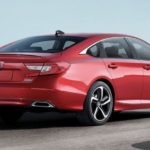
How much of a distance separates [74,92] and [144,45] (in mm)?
2128

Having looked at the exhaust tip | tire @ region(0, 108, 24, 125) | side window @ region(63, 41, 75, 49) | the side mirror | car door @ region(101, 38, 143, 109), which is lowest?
tire @ region(0, 108, 24, 125)

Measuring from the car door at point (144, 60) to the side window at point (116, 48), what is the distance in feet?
0.58

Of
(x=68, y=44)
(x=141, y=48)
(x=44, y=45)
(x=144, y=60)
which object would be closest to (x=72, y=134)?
(x=68, y=44)

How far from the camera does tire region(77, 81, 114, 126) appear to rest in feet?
29.6

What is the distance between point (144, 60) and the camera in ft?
33.8

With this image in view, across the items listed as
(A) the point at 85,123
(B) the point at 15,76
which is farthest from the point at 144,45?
(B) the point at 15,76

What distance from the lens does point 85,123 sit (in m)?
9.18

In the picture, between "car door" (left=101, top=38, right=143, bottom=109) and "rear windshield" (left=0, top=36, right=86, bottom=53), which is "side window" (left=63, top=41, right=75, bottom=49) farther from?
"car door" (left=101, top=38, right=143, bottom=109)

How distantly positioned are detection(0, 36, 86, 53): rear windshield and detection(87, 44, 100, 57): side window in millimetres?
216

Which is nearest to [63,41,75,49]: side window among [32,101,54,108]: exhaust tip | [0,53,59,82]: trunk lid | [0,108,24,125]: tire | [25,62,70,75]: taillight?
[0,53,59,82]: trunk lid

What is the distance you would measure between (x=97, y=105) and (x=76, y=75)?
685 mm

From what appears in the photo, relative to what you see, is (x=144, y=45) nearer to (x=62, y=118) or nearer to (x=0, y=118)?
(x=62, y=118)

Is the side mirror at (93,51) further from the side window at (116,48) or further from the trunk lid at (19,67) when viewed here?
the trunk lid at (19,67)

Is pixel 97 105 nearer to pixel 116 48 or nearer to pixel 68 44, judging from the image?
pixel 68 44
